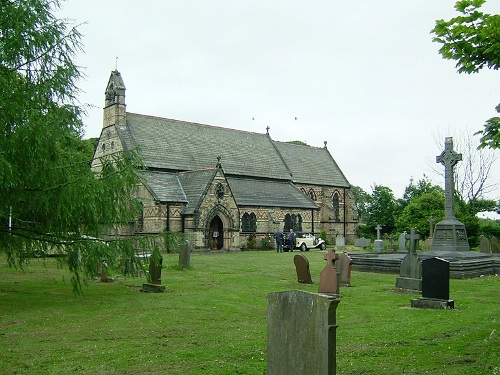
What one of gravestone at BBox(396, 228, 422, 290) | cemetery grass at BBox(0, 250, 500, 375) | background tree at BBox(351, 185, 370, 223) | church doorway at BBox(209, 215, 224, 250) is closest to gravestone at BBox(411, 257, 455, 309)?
cemetery grass at BBox(0, 250, 500, 375)

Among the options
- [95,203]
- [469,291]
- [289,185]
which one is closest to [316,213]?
[289,185]

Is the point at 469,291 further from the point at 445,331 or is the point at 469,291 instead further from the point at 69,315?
the point at 69,315

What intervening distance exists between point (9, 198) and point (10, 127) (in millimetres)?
1540

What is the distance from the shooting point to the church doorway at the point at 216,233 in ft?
121

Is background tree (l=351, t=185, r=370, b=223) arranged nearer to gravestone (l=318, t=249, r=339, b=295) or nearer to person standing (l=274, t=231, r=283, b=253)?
person standing (l=274, t=231, r=283, b=253)

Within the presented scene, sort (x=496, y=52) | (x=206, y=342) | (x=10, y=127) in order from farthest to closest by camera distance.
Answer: (x=10, y=127)
(x=206, y=342)
(x=496, y=52)

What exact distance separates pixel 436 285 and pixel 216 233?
25880 mm

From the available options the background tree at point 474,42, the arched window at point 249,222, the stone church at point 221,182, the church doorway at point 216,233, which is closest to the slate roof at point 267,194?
the stone church at point 221,182

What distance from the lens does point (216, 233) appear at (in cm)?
3681

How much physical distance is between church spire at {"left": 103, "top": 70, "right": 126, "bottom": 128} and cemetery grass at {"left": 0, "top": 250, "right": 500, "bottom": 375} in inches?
957

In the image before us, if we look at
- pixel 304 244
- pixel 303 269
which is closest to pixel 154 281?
pixel 303 269

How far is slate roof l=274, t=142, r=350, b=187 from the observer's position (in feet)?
163

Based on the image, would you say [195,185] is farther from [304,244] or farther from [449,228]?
[449,228]

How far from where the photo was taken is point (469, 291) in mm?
14898
